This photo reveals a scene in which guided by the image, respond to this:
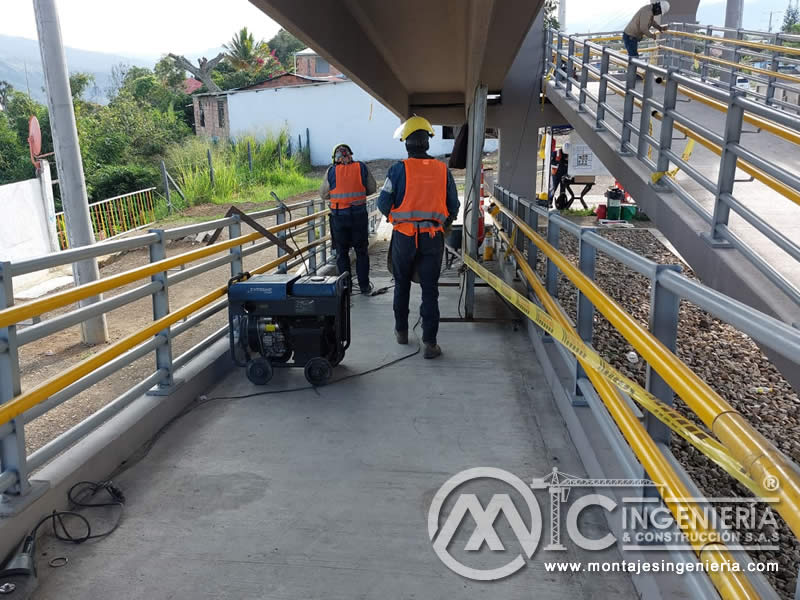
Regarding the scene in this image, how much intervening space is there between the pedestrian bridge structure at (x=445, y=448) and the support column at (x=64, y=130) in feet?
14.1

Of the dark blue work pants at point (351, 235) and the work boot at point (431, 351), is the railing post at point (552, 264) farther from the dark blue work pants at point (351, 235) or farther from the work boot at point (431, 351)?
the dark blue work pants at point (351, 235)

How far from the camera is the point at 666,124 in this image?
5.43 m

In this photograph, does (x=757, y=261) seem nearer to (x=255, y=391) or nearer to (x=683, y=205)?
(x=683, y=205)

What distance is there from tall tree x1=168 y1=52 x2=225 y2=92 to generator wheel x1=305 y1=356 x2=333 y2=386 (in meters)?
53.7

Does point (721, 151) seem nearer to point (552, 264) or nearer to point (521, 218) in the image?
point (552, 264)

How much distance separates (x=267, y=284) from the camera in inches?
194

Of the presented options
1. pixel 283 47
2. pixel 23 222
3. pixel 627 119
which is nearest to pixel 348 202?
pixel 627 119

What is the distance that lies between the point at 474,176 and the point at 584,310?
3.37 metres

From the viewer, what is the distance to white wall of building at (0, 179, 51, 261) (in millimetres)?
13109

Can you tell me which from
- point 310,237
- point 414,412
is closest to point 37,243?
point 310,237

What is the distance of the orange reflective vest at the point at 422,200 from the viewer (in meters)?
5.53

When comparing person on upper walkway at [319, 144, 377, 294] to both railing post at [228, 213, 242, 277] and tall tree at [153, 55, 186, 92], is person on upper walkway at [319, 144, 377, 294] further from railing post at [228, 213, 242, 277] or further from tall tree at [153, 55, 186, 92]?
tall tree at [153, 55, 186, 92]

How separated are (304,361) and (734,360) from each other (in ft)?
20.6

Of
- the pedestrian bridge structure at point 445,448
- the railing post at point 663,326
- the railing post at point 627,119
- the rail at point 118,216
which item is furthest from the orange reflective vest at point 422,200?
the rail at point 118,216
